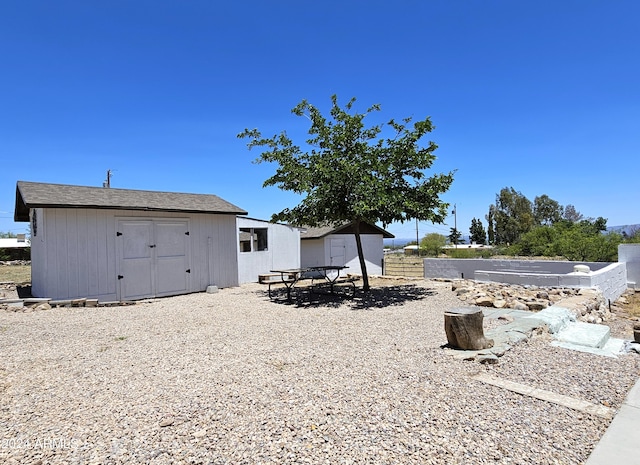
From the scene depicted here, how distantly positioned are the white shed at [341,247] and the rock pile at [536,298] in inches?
305

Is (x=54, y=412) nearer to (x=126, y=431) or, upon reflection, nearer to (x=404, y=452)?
(x=126, y=431)

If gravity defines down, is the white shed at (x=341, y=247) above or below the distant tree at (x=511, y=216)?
below

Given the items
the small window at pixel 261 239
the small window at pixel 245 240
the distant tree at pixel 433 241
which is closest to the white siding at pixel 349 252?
the small window at pixel 261 239

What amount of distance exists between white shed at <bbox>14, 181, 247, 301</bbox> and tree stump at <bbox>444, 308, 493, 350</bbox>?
27.7 feet

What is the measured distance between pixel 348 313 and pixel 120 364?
453cm

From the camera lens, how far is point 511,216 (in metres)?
50.2

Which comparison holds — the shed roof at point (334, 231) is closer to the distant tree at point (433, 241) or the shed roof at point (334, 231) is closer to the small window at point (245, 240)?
the small window at point (245, 240)

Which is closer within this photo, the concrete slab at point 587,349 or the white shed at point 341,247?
the concrete slab at point 587,349

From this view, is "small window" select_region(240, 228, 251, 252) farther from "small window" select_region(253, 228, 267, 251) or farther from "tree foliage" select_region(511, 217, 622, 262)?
"tree foliage" select_region(511, 217, 622, 262)

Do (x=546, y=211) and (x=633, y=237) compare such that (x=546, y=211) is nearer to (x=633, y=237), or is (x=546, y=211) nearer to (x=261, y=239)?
(x=633, y=237)

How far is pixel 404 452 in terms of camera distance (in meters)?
2.34

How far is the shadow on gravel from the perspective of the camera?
8.72 m

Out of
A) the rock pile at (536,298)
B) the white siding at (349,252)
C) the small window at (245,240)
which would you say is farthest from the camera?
the white siding at (349,252)

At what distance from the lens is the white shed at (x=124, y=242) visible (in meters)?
8.66
